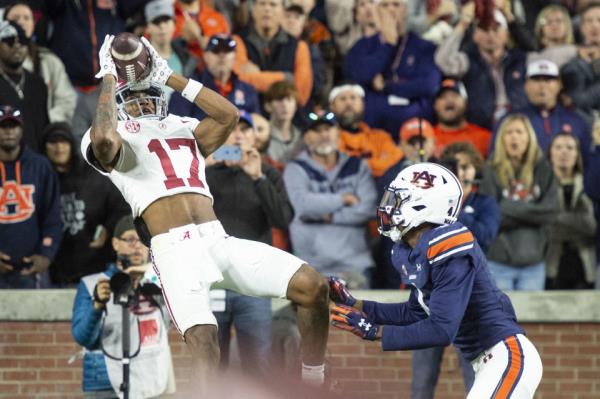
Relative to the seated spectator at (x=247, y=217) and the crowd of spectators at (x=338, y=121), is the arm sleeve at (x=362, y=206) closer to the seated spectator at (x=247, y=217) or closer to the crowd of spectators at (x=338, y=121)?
the crowd of spectators at (x=338, y=121)

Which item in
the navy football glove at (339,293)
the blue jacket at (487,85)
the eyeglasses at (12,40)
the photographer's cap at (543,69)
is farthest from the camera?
the blue jacket at (487,85)

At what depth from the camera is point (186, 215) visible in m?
7.32

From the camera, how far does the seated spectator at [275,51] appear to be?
11.6 metres

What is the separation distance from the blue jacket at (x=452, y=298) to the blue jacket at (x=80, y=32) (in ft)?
17.3

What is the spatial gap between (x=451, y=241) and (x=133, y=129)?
84.8 inches

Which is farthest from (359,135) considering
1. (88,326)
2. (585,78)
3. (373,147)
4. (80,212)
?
(88,326)

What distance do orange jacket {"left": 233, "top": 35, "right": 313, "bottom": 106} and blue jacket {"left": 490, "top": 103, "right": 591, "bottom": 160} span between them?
71.1 inches

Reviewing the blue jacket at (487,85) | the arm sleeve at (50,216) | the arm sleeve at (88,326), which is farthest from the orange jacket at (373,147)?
the arm sleeve at (88,326)

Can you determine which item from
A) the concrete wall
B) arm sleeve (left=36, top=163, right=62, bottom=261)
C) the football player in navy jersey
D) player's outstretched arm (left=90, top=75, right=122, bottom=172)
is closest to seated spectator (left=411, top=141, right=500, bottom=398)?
the concrete wall

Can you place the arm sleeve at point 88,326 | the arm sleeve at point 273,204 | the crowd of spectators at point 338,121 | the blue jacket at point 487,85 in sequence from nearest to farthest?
1. the arm sleeve at point 88,326
2. the arm sleeve at point 273,204
3. the crowd of spectators at point 338,121
4. the blue jacket at point 487,85

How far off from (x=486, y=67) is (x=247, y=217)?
132 inches

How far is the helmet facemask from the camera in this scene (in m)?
7.50

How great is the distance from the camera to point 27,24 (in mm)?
10891

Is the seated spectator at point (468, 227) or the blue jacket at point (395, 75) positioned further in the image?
the blue jacket at point (395, 75)
